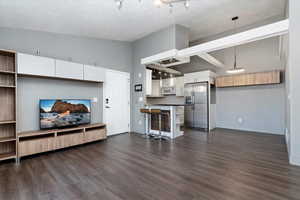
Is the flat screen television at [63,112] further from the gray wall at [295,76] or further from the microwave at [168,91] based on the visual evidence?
the gray wall at [295,76]

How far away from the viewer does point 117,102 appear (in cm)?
512

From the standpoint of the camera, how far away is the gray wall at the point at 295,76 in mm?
2576

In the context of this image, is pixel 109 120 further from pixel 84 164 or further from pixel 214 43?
pixel 214 43

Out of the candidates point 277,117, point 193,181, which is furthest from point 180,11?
point 277,117

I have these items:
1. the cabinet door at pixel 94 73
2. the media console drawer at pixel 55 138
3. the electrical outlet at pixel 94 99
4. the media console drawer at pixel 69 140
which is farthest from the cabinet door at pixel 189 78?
the media console drawer at pixel 69 140

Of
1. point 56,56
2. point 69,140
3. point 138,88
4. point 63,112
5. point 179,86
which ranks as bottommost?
point 69,140

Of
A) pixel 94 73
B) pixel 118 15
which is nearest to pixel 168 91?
pixel 94 73

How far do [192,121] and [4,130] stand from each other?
578 centimetres

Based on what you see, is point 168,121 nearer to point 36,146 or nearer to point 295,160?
point 295,160

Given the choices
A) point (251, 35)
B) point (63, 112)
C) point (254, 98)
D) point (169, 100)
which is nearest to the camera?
point (251, 35)

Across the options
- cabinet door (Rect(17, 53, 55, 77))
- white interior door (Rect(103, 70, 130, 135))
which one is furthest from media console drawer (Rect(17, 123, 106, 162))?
cabinet door (Rect(17, 53, 55, 77))

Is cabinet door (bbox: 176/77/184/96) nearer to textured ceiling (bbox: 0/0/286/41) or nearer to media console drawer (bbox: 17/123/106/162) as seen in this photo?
textured ceiling (bbox: 0/0/286/41)

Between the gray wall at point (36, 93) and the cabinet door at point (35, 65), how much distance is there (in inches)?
15.2

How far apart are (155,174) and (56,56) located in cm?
364
